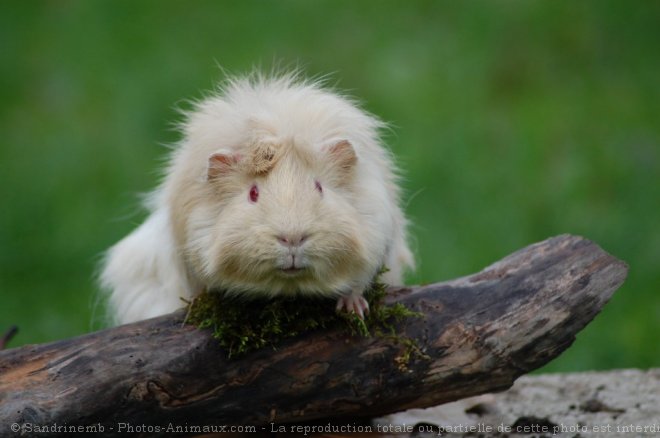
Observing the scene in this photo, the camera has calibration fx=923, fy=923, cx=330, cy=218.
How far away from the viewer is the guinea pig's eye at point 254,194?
5.02 meters

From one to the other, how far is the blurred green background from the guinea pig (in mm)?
3727

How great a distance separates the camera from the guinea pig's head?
479 cm

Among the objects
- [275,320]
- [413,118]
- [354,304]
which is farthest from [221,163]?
[413,118]

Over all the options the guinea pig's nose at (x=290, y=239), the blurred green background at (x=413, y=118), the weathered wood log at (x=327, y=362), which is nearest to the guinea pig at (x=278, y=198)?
the guinea pig's nose at (x=290, y=239)

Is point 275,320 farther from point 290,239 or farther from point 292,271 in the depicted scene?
point 290,239

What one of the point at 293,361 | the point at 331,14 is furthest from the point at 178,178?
the point at 331,14

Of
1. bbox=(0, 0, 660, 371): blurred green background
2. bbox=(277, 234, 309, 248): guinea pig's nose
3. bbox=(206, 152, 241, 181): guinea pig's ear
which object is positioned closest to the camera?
bbox=(277, 234, 309, 248): guinea pig's nose

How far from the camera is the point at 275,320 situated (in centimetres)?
527

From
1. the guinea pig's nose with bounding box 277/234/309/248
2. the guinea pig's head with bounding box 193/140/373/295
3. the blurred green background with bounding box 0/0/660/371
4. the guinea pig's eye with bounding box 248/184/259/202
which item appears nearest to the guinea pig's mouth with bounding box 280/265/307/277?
the guinea pig's head with bounding box 193/140/373/295

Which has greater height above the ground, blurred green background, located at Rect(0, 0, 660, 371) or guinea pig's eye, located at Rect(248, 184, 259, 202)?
blurred green background, located at Rect(0, 0, 660, 371)

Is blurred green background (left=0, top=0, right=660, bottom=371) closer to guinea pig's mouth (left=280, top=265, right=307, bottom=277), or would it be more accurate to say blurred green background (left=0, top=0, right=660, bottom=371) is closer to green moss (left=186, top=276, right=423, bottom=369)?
green moss (left=186, top=276, right=423, bottom=369)

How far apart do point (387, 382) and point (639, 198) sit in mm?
6742

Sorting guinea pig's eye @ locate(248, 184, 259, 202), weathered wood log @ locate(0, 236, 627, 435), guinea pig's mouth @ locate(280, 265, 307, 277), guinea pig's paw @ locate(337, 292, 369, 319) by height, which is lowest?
weathered wood log @ locate(0, 236, 627, 435)

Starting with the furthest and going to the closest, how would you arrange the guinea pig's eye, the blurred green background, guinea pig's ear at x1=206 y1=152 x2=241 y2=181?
A: the blurred green background < guinea pig's ear at x1=206 y1=152 x2=241 y2=181 < the guinea pig's eye
